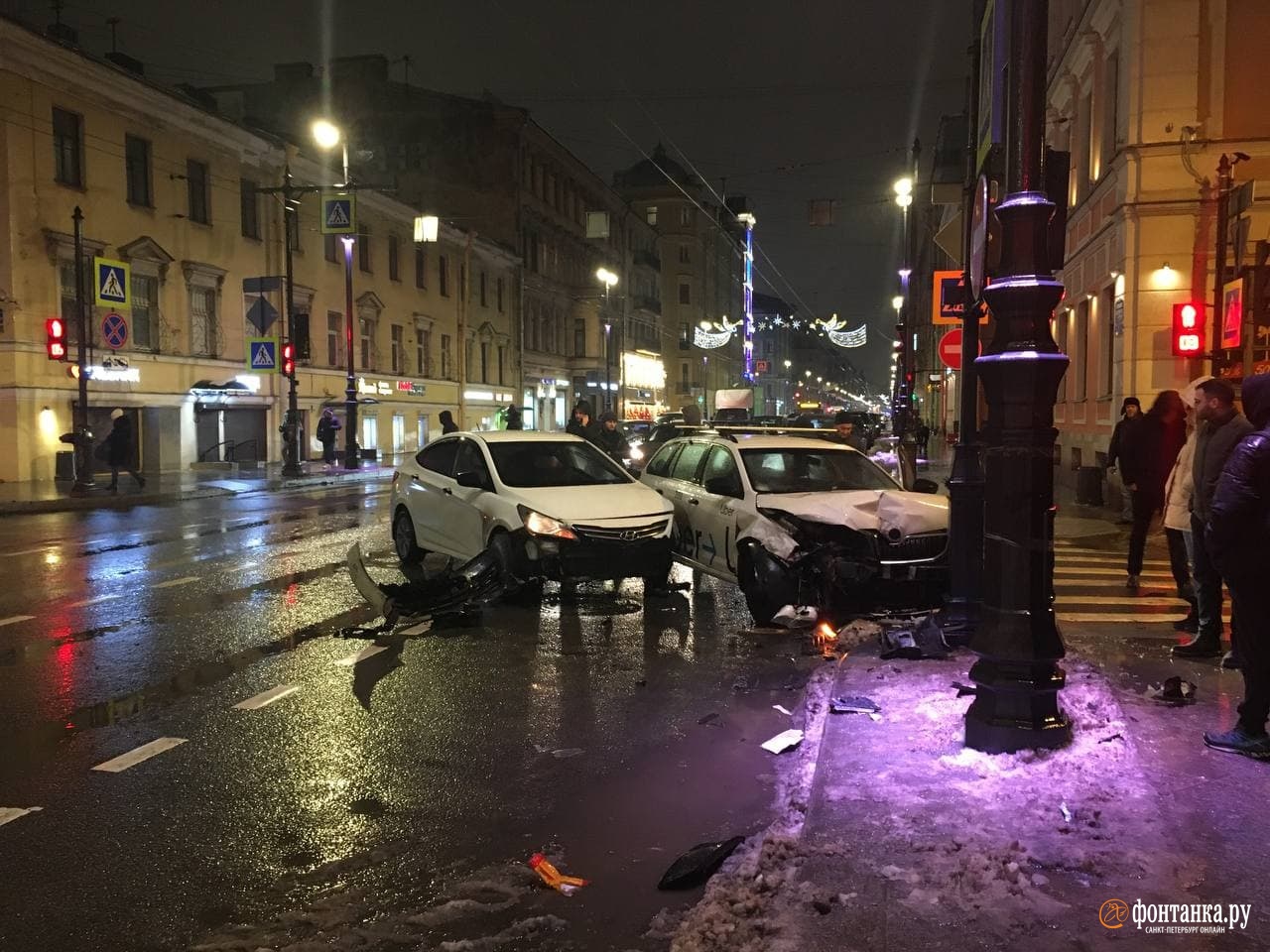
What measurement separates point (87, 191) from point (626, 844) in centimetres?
2733

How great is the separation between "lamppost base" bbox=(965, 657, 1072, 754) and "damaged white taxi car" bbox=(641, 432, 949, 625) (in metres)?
2.89

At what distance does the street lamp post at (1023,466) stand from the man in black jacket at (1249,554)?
78 centimetres

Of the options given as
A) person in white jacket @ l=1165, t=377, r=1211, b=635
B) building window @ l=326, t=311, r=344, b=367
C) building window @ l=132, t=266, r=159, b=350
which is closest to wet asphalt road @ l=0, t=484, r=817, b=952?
person in white jacket @ l=1165, t=377, r=1211, b=635

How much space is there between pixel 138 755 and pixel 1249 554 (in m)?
5.60

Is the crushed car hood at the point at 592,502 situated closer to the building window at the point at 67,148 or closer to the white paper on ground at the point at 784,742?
the white paper on ground at the point at 784,742

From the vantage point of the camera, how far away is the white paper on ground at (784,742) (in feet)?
16.8

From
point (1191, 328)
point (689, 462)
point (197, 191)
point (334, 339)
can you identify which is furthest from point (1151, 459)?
point (334, 339)

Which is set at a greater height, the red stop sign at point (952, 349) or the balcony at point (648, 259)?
the balcony at point (648, 259)

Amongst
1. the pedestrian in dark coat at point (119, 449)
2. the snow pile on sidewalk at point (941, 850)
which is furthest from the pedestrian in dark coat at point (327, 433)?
the snow pile on sidewalk at point (941, 850)

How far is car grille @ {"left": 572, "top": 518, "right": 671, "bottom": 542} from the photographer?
8.47m

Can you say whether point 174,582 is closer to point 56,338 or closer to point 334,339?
point 56,338

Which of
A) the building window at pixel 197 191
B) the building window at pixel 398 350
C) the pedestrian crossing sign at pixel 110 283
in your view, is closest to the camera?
the pedestrian crossing sign at pixel 110 283

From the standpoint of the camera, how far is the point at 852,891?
3.22 meters

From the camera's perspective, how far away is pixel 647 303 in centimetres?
7544
